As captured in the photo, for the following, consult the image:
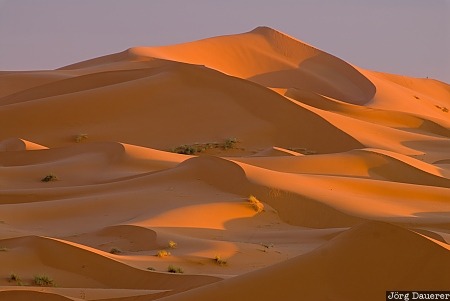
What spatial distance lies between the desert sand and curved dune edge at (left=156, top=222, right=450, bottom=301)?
1 centimetres

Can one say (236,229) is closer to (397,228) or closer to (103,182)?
(103,182)

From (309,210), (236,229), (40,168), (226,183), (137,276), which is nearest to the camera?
(137,276)

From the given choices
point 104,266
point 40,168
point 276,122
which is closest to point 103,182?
point 40,168

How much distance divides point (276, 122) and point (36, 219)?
52.0 ft

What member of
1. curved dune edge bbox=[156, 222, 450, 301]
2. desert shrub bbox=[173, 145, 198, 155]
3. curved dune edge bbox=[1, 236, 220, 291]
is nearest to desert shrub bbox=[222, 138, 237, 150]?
desert shrub bbox=[173, 145, 198, 155]

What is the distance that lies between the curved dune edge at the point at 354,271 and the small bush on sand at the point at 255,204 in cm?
877

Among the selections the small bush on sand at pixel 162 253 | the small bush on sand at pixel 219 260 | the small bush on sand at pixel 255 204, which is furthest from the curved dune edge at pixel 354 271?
the small bush on sand at pixel 255 204

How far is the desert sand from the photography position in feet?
24.4

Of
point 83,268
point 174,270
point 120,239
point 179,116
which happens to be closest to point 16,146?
point 179,116

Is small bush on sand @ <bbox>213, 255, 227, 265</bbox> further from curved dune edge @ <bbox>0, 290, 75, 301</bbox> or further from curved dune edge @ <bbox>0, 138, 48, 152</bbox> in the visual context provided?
curved dune edge @ <bbox>0, 138, 48, 152</bbox>

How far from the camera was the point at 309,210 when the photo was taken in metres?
16.6

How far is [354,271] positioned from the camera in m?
7.16

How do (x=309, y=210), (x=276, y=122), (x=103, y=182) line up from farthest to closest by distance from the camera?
(x=276, y=122)
(x=103, y=182)
(x=309, y=210)

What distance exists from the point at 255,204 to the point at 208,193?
4.02ft
